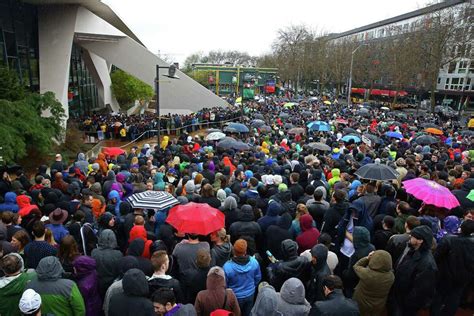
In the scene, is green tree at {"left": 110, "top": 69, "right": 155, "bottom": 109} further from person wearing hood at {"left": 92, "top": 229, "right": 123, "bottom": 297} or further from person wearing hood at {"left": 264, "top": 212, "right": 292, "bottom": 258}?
person wearing hood at {"left": 92, "top": 229, "right": 123, "bottom": 297}

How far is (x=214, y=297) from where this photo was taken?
12.1 ft

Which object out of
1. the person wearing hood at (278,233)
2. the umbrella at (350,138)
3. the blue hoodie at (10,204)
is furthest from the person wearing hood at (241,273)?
the umbrella at (350,138)

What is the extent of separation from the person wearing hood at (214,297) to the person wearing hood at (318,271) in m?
1.21

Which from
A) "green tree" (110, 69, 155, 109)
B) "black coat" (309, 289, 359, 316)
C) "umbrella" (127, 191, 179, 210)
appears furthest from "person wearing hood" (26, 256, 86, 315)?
"green tree" (110, 69, 155, 109)

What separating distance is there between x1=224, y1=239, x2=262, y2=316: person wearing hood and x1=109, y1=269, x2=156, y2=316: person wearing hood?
46.7 inches

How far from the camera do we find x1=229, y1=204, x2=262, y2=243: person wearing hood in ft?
17.6

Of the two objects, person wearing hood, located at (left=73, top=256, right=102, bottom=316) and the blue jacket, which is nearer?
person wearing hood, located at (left=73, top=256, right=102, bottom=316)

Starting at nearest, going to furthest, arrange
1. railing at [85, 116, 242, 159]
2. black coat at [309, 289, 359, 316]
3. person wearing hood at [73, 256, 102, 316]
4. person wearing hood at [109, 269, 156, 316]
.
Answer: person wearing hood at [109, 269, 156, 316]
black coat at [309, 289, 359, 316]
person wearing hood at [73, 256, 102, 316]
railing at [85, 116, 242, 159]

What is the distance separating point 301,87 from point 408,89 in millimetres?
38553

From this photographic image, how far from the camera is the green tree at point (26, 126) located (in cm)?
1102

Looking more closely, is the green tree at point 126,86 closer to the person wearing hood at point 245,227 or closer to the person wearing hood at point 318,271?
the person wearing hood at point 245,227

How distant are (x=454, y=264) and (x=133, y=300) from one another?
418 cm

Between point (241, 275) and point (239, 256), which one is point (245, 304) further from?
point (239, 256)

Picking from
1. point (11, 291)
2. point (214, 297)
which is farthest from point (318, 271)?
point (11, 291)
